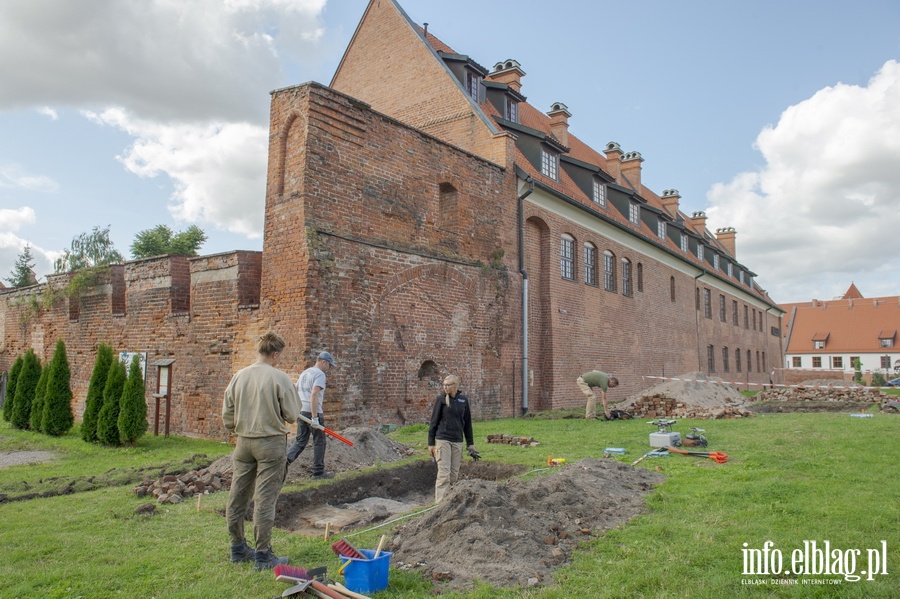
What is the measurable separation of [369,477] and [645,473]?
371 centimetres

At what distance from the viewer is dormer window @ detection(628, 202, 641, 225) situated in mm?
27091

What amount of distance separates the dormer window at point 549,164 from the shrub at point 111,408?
1395 cm

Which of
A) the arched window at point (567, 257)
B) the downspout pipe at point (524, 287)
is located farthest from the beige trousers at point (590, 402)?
the arched window at point (567, 257)

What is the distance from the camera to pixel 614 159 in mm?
29516

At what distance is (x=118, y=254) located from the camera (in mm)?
44469

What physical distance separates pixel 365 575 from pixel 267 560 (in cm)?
115

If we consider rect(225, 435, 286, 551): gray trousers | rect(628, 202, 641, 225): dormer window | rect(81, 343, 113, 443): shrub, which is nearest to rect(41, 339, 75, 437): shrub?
rect(81, 343, 113, 443): shrub

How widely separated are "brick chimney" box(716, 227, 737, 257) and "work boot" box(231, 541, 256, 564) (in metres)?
50.2

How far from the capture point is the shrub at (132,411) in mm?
12234

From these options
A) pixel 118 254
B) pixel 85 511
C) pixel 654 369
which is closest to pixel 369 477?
pixel 85 511

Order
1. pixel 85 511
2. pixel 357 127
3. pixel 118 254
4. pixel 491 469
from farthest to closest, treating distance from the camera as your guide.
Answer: pixel 118 254, pixel 357 127, pixel 491 469, pixel 85 511

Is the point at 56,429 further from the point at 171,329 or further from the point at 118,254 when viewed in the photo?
the point at 118,254

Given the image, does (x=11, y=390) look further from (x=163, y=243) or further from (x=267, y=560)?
(x=163, y=243)

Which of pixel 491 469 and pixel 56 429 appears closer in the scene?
pixel 491 469
